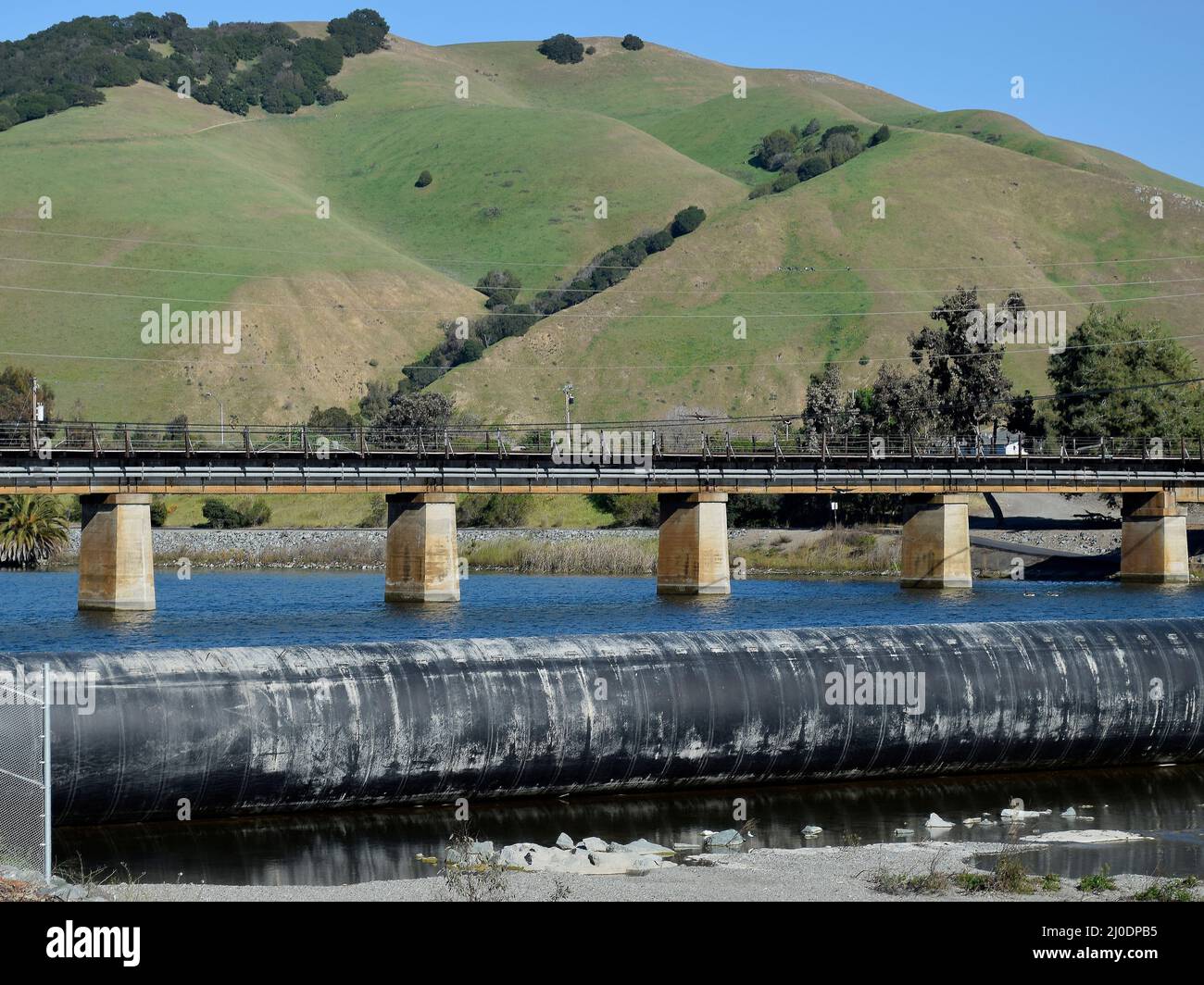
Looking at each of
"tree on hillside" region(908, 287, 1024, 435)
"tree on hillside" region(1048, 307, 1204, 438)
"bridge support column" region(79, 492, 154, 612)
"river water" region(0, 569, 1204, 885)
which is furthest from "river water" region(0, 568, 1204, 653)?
"tree on hillside" region(908, 287, 1024, 435)

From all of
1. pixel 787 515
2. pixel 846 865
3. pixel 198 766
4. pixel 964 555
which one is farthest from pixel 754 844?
pixel 787 515

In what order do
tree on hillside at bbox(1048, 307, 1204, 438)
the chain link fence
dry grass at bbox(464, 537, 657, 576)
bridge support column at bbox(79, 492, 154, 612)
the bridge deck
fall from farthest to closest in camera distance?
tree on hillside at bbox(1048, 307, 1204, 438) < dry grass at bbox(464, 537, 657, 576) < the bridge deck < bridge support column at bbox(79, 492, 154, 612) < the chain link fence

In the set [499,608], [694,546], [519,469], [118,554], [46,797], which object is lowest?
[499,608]

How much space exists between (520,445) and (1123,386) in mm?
49103

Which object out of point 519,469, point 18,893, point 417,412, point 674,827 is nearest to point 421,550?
point 519,469

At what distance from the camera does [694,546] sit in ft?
305

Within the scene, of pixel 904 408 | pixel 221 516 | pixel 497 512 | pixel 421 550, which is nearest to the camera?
pixel 421 550

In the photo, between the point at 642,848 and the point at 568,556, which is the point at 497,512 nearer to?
the point at 568,556

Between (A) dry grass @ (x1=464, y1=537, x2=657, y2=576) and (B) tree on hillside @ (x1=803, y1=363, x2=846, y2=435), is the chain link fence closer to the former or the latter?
(A) dry grass @ (x1=464, y1=537, x2=657, y2=576)

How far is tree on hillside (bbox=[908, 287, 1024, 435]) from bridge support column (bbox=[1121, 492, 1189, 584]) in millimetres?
36370

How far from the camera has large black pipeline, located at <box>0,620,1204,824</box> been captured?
2989 cm

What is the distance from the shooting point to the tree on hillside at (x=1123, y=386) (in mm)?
129375
